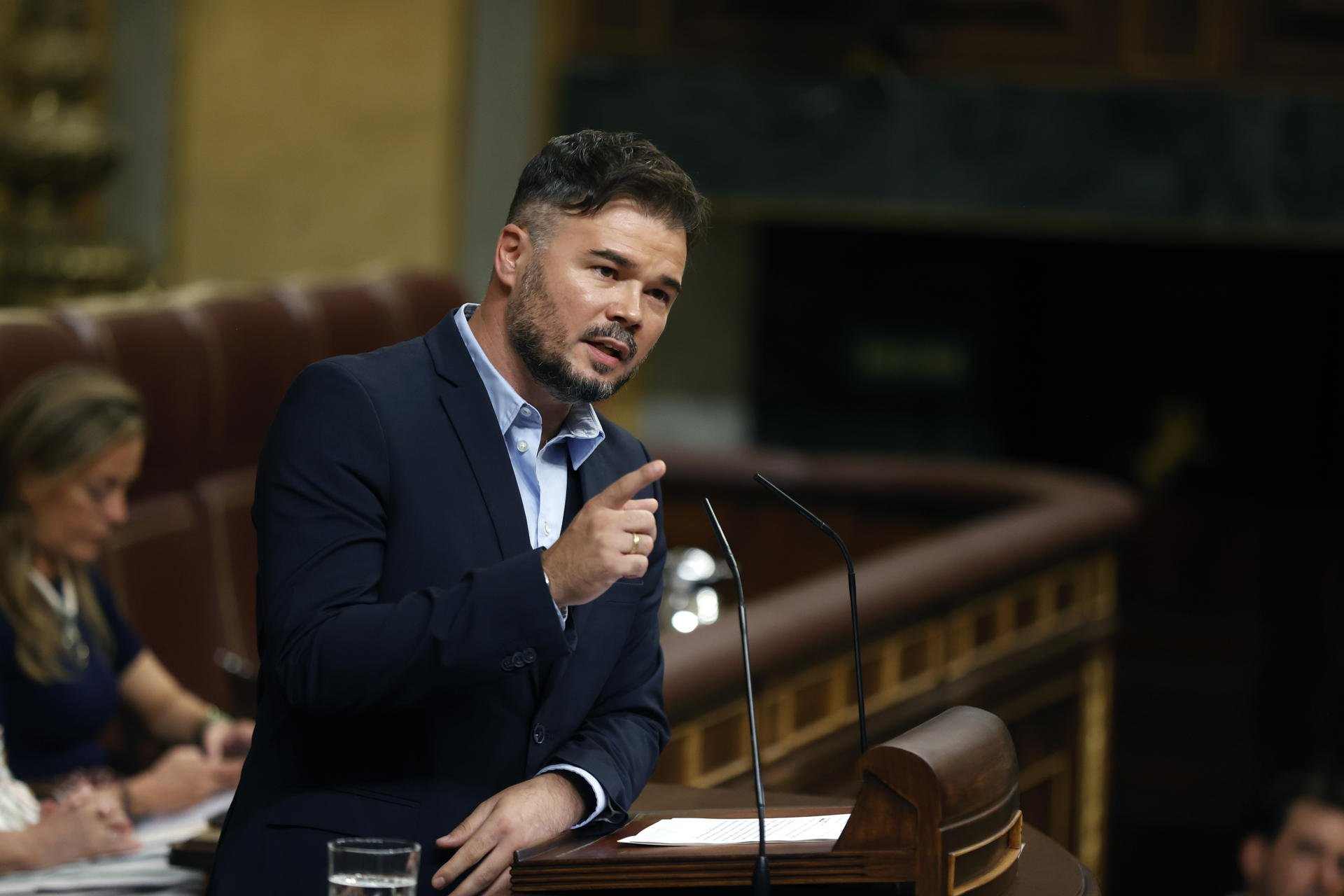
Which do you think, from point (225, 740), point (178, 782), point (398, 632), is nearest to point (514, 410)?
point (398, 632)

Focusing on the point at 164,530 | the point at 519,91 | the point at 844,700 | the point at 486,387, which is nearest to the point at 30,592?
the point at 164,530

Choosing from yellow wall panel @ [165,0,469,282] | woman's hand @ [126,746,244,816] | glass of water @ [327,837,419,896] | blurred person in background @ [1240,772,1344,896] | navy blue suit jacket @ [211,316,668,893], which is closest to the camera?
glass of water @ [327,837,419,896]

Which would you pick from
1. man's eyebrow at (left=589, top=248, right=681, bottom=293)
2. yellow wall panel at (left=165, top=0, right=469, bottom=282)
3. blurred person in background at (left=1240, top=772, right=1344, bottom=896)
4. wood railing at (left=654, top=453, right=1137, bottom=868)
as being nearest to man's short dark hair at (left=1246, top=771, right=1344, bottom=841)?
blurred person in background at (left=1240, top=772, right=1344, bottom=896)

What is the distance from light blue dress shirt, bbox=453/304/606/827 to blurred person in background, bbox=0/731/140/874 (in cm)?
123

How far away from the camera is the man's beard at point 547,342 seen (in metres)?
1.65

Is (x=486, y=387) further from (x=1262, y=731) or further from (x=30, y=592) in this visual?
(x=1262, y=731)

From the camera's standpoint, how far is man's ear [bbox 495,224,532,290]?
1683mm

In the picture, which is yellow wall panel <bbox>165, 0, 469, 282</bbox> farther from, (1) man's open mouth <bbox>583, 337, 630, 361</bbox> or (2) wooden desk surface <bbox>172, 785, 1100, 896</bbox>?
(1) man's open mouth <bbox>583, 337, 630, 361</bbox>

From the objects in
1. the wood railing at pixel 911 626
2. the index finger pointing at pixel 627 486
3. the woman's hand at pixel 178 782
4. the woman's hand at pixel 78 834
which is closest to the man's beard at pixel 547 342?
the index finger pointing at pixel 627 486

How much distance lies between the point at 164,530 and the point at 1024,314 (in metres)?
3.58

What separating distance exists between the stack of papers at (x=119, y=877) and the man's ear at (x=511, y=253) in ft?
3.59

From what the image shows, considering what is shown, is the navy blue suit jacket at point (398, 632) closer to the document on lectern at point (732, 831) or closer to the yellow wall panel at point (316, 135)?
the document on lectern at point (732, 831)

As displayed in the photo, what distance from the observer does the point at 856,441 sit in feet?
21.5

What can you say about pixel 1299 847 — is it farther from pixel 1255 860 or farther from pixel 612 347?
pixel 612 347
